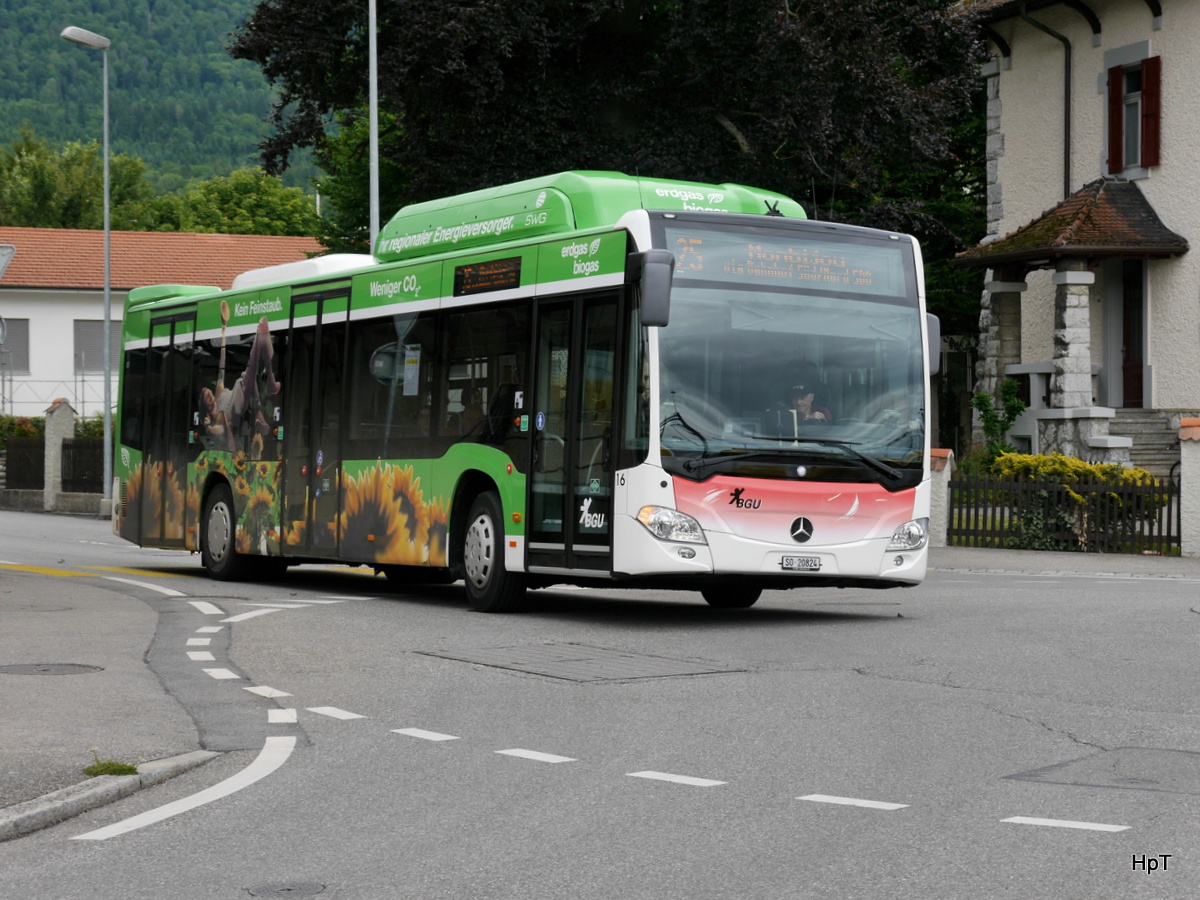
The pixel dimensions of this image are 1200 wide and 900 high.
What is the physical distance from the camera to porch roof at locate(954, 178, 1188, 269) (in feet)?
101

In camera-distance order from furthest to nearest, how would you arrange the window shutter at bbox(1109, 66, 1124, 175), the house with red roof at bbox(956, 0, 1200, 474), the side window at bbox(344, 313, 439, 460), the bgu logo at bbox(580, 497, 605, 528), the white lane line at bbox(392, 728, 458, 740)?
1. the window shutter at bbox(1109, 66, 1124, 175)
2. the house with red roof at bbox(956, 0, 1200, 474)
3. the side window at bbox(344, 313, 439, 460)
4. the bgu logo at bbox(580, 497, 605, 528)
5. the white lane line at bbox(392, 728, 458, 740)

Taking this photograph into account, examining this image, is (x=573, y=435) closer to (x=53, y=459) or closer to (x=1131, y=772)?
(x=1131, y=772)

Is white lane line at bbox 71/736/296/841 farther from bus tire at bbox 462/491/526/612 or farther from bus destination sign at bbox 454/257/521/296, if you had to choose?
bus destination sign at bbox 454/257/521/296

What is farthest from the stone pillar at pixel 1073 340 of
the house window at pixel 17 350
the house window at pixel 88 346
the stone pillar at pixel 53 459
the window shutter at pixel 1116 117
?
the house window at pixel 17 350

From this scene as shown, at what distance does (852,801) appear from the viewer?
275 inches

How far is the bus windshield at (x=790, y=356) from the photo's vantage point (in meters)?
Answer: 13.4

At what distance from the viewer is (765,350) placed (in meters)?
13.6

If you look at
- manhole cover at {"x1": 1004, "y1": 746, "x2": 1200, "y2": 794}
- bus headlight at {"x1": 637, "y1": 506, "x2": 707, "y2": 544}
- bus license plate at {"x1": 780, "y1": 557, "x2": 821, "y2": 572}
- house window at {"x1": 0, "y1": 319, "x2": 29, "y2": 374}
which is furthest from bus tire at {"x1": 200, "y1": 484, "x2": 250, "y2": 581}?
house window at {"x1": 0, "y1": 319, "x2": 29, "y2": 374}

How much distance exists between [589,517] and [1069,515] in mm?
12934

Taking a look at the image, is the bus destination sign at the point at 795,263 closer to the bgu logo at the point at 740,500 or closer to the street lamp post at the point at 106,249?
the bgu logo at the point at 740,500

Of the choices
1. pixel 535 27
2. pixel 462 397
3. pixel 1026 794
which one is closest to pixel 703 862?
pixel 1026 794

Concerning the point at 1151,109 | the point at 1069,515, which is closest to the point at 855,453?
the point at 1069,515

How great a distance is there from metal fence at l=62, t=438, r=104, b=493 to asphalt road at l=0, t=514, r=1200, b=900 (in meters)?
32.2

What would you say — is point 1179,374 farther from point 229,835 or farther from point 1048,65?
point 229,835
